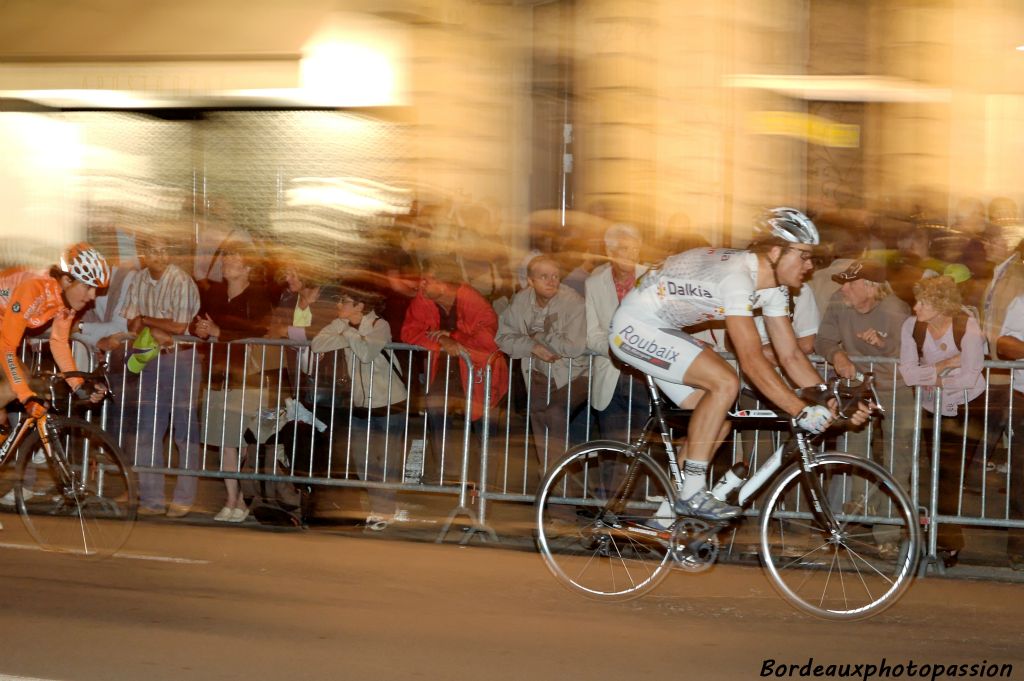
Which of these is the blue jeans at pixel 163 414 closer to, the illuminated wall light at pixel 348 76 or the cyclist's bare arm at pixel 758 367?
the illuminated wall light at pixel 348 76

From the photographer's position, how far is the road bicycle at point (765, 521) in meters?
6.02

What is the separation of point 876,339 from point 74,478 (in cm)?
448

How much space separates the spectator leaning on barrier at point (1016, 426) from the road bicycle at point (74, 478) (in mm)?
4752

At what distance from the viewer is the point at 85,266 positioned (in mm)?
7258

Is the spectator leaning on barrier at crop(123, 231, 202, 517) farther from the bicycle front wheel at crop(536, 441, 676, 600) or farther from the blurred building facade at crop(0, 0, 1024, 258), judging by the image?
the bicycle front wheel at crop(536, 441, 676, 600)

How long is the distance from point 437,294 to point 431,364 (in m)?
0.48

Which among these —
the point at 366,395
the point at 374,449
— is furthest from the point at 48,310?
the point at 374,449

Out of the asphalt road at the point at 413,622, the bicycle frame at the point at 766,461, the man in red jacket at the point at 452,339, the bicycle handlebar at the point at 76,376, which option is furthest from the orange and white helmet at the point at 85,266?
the bicycle frame at the point at 766,461

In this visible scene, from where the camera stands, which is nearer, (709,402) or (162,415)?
(709,402)

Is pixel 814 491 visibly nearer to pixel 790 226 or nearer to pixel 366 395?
pixel 790 226

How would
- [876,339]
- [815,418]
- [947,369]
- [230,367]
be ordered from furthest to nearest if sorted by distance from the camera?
1. [230,367]
2. [876,339]
3. [947,369]
4. [815,418]

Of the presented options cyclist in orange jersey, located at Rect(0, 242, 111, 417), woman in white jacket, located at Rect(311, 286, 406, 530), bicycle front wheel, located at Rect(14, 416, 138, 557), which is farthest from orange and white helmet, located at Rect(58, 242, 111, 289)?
woman in white jacket, located at Rect(311, 286, 406, 530)

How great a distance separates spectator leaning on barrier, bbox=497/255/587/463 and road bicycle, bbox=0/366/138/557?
241 centimetres

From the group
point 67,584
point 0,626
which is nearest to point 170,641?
point 0,626
